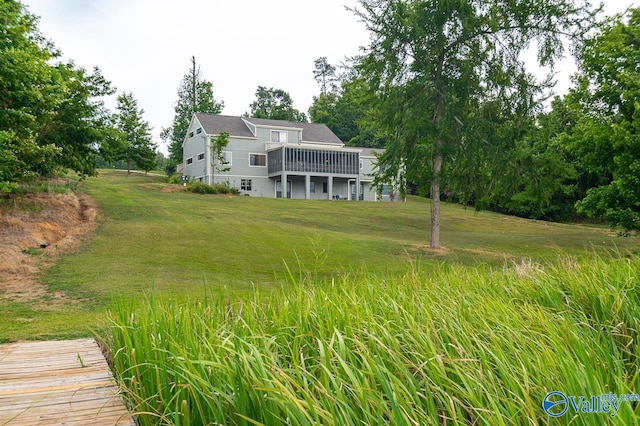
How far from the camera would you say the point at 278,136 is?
41.8m

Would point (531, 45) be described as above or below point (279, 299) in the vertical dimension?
above

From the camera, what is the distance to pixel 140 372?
2922 mm

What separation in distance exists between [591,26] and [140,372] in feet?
62.2

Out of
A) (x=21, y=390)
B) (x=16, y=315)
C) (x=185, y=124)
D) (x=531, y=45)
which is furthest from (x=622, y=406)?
(x=185, y=124)

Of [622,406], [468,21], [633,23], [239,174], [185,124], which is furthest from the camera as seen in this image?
[185,124]

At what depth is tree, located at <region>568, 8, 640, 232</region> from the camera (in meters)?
15.0

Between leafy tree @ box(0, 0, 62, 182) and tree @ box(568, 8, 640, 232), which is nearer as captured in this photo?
leafy tree @ box(0, 0, 62, 182)

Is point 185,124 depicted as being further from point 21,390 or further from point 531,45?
point 21,390

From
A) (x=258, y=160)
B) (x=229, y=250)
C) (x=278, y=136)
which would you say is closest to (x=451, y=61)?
(x=229, y=250)

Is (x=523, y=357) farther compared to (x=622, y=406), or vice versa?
(x=523, y=357)

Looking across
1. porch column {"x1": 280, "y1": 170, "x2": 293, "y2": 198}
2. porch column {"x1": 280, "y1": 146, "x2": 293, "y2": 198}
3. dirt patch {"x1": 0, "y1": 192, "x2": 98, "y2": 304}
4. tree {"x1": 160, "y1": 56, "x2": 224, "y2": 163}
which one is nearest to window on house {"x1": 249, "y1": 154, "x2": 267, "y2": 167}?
porch column {"x1": 280, "y1": 146, "x2": 293, "y2": 198}

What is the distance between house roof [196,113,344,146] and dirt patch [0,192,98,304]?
2338cm

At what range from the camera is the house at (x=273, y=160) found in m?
39.3

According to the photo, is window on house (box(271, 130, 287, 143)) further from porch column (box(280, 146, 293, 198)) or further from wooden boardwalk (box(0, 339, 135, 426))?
wooden boardwalk (box(0, 339, 135, 426))
